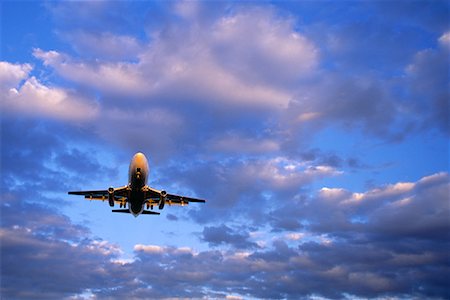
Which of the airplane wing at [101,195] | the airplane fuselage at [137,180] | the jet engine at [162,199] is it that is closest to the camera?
the airplane fuselage at [137,180]

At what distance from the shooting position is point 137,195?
83812 mm

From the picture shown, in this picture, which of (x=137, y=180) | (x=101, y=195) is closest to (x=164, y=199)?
(x=137, y=180)

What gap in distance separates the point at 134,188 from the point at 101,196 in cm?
1366

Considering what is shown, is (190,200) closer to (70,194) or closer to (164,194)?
(164,194)

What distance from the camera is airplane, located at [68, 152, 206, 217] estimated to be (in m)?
76.4

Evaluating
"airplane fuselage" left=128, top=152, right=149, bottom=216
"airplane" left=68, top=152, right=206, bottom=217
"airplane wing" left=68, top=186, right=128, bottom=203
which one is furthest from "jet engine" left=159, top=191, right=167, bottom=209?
"airplane wing" left=68, top=186, right=128, bottom=203

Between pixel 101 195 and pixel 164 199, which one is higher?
pixel 101 195

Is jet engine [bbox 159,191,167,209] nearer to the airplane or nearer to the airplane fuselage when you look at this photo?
the airplane

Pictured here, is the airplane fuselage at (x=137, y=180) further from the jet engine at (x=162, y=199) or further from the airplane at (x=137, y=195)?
the jet engine at (x=162, y=199)

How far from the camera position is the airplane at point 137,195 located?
251 feet

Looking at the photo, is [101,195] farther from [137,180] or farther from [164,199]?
[137,180]

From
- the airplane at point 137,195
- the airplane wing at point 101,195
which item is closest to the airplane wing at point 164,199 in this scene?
the airplane at point 137,195

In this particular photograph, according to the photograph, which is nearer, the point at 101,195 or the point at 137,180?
the point at 137,180

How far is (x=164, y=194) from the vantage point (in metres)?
86.5
